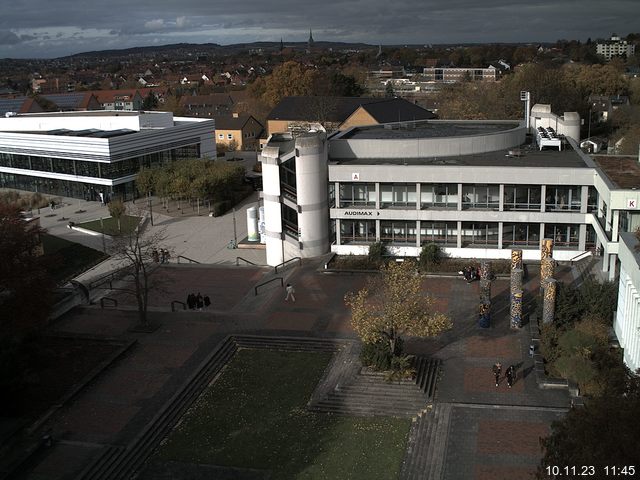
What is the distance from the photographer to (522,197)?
42906 millimetres

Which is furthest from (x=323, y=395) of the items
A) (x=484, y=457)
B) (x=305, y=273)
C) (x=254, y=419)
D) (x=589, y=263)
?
(x=589, y=263)

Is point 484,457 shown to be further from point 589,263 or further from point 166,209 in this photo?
point 166,209

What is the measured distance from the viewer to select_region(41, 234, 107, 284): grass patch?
155 ft

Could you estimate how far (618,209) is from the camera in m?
34.7

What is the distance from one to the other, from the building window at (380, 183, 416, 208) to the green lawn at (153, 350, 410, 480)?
1785cm

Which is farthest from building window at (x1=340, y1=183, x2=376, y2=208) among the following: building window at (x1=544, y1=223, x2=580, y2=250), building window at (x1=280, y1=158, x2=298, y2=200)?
building window at (x1=544, y1=223, x2=580, y2=250)

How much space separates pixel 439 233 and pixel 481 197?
3.49m

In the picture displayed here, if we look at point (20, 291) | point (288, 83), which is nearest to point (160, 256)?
point (20, 291)

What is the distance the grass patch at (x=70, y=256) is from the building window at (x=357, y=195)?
18591 mm

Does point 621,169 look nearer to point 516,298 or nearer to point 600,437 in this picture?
point 516,298

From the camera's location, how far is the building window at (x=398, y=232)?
44.8 meters

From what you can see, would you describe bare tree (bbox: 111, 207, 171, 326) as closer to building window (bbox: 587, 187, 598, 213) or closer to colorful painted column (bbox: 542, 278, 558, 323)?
colorful painted column (bbox: 542, 278, 558, 323)

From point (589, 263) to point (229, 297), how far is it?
21067mm

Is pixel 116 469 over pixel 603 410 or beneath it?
beneath
